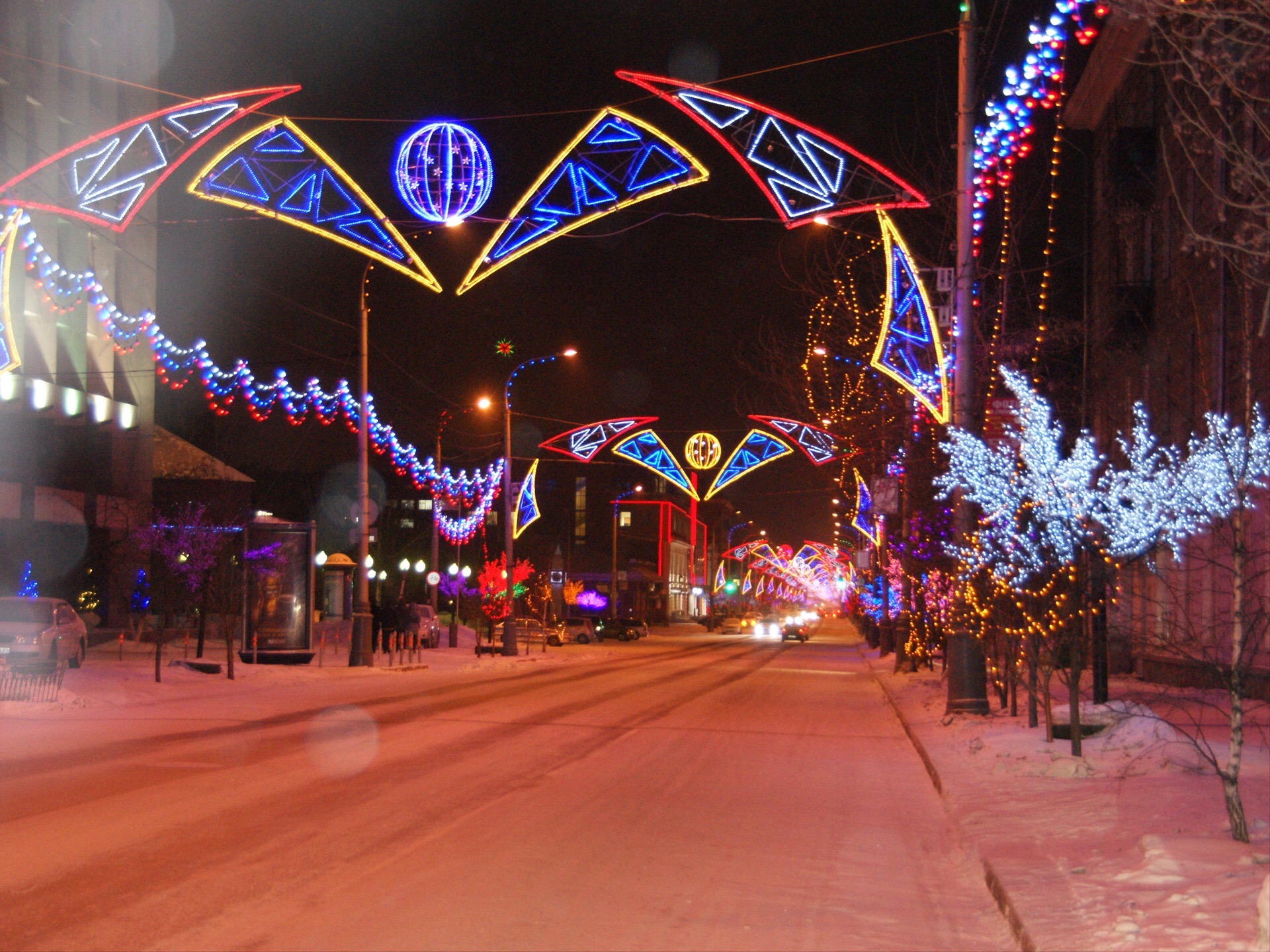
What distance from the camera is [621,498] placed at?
10481 centimetres

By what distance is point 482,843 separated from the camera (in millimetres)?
8688

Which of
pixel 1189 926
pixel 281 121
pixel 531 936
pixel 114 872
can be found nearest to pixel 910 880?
pixel 1189 926

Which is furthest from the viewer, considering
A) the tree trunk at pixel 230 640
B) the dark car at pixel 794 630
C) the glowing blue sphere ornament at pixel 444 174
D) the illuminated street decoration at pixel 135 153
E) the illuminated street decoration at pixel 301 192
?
the dark car at pixel 794 630

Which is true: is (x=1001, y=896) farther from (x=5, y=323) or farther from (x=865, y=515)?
(x=865, y=515)

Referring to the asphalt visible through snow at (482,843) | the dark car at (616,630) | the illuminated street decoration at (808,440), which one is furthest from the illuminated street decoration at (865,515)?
the dark car at (616,630)

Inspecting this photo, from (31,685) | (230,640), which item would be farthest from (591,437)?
(31,685)

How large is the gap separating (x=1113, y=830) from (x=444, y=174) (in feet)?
38.8

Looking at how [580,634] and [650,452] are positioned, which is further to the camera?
[580,634]

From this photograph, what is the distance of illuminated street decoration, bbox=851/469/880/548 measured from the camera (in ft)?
104

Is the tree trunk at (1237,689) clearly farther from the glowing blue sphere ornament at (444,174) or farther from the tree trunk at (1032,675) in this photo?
the glowing blue sphere ornament at (444,174)

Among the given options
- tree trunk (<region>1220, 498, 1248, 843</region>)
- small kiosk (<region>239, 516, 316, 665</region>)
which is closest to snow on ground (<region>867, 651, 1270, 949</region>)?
tree trunk (<region>1220, 498, 1248, 843</region>)

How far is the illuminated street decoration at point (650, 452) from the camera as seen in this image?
4647 cm

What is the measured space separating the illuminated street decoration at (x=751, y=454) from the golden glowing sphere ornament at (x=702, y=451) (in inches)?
32.5

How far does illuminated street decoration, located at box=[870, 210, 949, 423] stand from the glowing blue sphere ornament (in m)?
5.56
